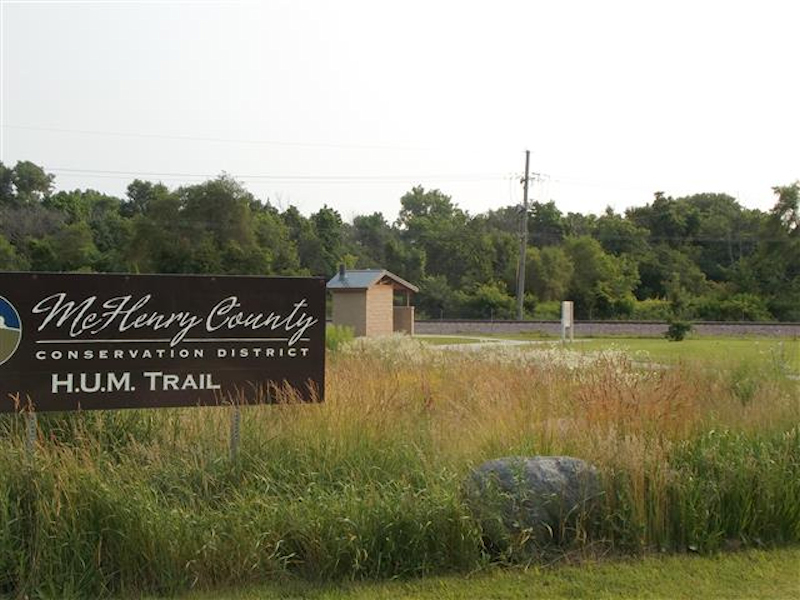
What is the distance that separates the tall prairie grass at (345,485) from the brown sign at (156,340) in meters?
0.29

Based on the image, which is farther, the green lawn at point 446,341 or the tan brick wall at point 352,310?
the green lawn at point 446,341

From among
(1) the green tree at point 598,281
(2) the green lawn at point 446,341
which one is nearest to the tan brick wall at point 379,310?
(2) the green lawn at point 446,341

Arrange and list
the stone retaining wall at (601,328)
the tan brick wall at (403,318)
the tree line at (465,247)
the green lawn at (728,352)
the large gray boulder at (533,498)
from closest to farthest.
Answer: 1. the large gray boulder at (533,498)
2. the green lawn at (728,352)
3. the tan brick wall at (403,318)
4. the stone retaining wall at (601,328)
5. the tree line at (465,247)

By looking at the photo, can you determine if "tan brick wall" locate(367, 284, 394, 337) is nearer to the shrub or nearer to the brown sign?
the shrub

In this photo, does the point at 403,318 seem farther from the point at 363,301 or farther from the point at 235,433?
the point at 235,433

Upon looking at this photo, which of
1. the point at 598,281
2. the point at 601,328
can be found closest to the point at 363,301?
the point at 601,328

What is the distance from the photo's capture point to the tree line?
5269 cm

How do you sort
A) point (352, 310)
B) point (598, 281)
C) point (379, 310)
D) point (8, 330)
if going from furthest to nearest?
1. point (598, 281)
2. point (379, 310)
3. point (352, 310)
4. point (8, 330)

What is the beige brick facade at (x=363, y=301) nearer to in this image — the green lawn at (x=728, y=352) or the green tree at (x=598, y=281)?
the green lawn at (x=728, y=352)

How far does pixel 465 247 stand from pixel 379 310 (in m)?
39.1

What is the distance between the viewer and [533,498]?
4.82 metres

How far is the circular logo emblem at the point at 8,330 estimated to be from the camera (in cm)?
517

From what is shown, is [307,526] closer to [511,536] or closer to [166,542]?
[166,542]

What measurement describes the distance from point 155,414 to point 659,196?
7376cm
